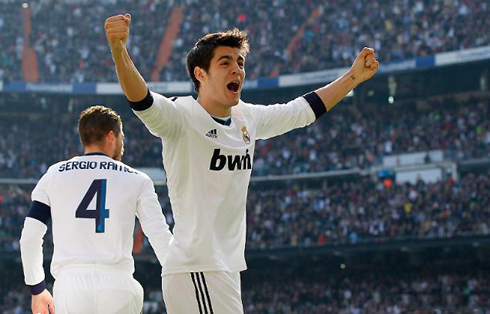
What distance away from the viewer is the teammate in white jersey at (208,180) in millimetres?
5172

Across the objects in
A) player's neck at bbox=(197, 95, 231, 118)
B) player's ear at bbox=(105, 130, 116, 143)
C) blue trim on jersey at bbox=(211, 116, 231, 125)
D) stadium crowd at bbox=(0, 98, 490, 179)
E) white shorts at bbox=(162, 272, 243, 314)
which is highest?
stadium crowd at bbox=(0, 98, 490, 179)

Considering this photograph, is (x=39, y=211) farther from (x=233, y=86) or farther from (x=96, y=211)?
(x=233, y=86)

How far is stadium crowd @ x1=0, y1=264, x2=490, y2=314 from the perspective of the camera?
2909 cm

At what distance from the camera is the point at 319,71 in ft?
130

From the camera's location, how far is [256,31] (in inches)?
1694

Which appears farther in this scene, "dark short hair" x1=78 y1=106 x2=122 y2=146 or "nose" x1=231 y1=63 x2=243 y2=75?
"dark short hair" x1=78 y1=106 x2=122 y2=146

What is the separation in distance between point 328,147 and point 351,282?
6.74 m

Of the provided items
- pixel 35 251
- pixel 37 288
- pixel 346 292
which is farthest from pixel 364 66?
pixel 346 292

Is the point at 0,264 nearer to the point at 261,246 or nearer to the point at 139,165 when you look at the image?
the point at 139,165

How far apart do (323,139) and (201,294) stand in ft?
110

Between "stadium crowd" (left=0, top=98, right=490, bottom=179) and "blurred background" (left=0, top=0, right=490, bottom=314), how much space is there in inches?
3.1

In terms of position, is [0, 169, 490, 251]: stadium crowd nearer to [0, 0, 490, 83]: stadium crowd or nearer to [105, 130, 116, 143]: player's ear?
[0, 0, 490, 83]: stadium crowd

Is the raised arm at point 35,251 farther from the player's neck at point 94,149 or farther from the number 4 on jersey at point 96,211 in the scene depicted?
the player's neck at point 94,149

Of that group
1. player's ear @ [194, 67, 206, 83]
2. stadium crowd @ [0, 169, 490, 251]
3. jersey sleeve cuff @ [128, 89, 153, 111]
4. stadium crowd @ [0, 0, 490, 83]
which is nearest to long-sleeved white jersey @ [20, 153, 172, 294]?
player's ear @ [194, 67, 206, 83]
